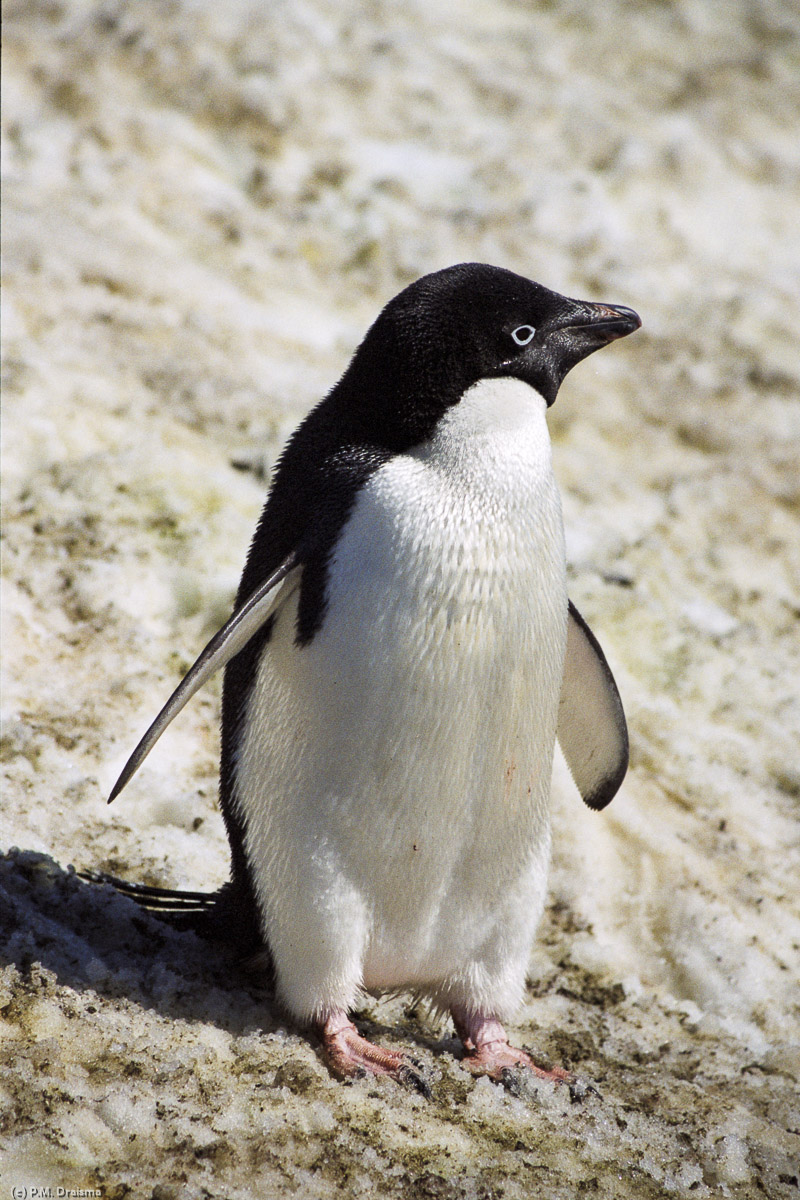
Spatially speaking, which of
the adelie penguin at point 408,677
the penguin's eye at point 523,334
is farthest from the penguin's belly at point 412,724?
the penguin's eye at point 523,334

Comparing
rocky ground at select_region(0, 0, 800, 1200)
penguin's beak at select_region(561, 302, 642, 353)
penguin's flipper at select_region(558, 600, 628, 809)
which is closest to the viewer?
rocky ground at select_region(0, 0, 800, 1200)

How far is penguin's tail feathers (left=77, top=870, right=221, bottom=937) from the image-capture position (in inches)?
91.8

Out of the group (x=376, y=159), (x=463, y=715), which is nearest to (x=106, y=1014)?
(x=463, y=715)

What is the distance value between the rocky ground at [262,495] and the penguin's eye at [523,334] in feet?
4.40

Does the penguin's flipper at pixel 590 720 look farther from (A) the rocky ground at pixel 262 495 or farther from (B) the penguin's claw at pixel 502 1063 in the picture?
(B) the penguin's claw at pixel 502 1063

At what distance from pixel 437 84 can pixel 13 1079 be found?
15.9 ft

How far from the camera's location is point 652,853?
2939mm

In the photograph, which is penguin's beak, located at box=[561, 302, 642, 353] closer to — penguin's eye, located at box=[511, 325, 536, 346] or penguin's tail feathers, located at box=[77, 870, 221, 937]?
penguin's eye, located at box=[511, 325, 536, 346]

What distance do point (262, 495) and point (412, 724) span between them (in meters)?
1.66

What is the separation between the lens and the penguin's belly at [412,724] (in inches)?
77.3

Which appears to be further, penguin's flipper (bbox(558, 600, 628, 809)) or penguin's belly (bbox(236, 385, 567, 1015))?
penguin's flipper (bbox(558, 600, 628, 809))

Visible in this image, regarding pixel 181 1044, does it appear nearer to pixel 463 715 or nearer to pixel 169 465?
pixel 463 715

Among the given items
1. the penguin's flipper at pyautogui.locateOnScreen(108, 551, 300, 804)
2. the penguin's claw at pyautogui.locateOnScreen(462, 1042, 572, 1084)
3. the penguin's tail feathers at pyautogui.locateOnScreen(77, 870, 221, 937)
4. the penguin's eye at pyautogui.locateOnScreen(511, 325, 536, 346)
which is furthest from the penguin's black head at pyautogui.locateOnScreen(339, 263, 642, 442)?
the penguin's claw at pyautogui.locateOnScreen(462, 1042, 572, 1084)

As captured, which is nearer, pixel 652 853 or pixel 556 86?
pixel 652 853
